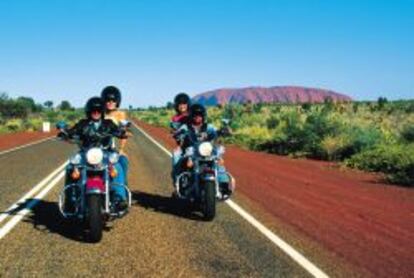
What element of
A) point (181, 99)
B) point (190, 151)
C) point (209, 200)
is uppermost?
point (181, 99)

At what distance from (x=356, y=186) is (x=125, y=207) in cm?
825

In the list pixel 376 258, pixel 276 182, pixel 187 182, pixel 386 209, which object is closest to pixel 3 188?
pixel 187 182

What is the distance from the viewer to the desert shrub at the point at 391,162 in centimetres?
1802

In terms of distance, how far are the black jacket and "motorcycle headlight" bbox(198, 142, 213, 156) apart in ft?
4.69

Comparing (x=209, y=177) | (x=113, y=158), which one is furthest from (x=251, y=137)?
(x=113, y=158)

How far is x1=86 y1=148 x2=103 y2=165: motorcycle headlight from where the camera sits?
8609 mm

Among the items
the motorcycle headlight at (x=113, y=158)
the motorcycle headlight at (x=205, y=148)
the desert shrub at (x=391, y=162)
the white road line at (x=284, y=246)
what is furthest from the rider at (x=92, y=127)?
the desert shrub at (x=391, y=162)

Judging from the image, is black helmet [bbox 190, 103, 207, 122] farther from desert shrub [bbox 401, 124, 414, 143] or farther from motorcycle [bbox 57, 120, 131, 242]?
desert shrub [bbox 401, 124, 414, 143]

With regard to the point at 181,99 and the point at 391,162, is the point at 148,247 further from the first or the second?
the point at 391,162

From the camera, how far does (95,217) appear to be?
8.48 meters

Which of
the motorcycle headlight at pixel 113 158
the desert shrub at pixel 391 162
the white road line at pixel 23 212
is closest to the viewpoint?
the motorcycle headlight at pixel 113 158

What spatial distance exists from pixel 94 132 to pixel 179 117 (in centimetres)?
247

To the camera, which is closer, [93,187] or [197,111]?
[93,187]

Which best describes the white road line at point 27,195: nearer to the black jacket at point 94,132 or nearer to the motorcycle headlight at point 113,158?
the black jacket at point 94,132
